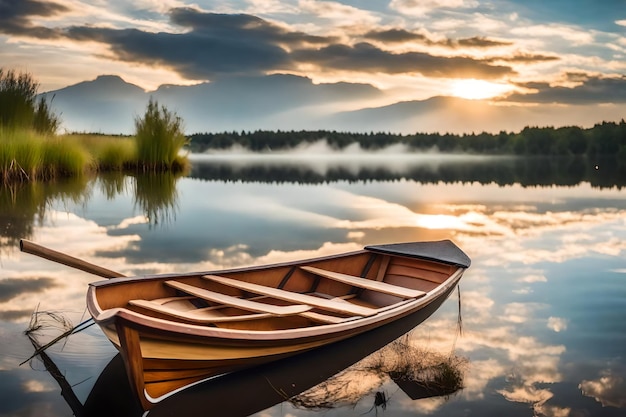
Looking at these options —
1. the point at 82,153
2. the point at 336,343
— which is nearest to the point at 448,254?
the point at 336,343

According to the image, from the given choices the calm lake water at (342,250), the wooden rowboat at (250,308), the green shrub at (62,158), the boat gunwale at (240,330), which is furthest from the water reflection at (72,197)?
the boat gunwale at (240,330)

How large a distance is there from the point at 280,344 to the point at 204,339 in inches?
25.7

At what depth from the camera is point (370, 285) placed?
584 centimetres

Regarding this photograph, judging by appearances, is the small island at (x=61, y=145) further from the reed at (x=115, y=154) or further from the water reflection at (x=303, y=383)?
the water reflection at (x=303, y=383)

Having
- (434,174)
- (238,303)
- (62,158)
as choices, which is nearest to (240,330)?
(238,303)

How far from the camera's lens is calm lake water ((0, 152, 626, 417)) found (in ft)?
13.1

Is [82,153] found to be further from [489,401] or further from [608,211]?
[489,401]

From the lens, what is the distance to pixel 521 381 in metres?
4.26

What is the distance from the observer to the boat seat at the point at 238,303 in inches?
180

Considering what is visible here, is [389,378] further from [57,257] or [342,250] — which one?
[342,250]

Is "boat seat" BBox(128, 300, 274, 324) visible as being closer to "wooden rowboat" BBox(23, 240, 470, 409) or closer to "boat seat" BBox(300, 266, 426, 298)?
"wooden rowboat" BBox(23, 240, 470, 409)

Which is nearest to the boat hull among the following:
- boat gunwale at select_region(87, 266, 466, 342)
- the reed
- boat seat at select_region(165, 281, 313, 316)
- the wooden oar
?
boat gunwale at select_region(87, 266, 466, 342)

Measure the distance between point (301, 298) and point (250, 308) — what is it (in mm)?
580

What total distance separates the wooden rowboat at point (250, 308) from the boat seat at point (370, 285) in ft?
0.03
